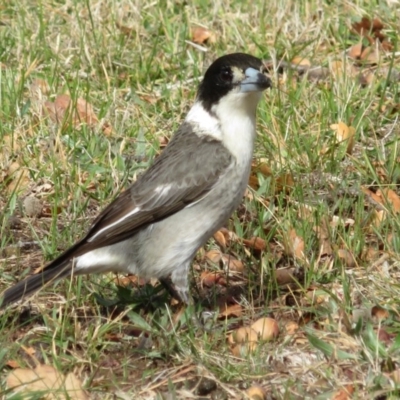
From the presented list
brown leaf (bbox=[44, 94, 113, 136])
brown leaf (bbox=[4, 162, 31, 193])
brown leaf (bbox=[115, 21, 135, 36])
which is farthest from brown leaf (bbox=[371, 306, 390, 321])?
brown leaf (bbox=[115, 21, 135, 36])

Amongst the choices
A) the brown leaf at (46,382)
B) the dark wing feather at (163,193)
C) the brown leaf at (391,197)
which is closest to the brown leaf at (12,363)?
Answer: the brown leaf at (46,382)

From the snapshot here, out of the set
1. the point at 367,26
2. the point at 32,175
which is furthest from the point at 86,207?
the point at 367,26

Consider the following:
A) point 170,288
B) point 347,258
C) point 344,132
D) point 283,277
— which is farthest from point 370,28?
point 170,288

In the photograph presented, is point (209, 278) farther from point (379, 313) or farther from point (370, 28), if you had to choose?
point (370, 28)

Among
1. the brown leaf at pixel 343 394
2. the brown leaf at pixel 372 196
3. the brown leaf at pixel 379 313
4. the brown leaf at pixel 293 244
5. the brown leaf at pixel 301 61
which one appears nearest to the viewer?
the brown leaf at pixel 343 394

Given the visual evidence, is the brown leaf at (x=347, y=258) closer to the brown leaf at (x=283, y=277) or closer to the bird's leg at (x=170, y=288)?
the brown leaf at (x=283, y=277)

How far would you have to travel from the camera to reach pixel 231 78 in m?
6.16

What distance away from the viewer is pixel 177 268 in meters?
6.02

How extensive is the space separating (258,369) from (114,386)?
0.66 m

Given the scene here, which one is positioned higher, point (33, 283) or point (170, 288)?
point (33, 283)

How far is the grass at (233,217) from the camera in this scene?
5238 mm

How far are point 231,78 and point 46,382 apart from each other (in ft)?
6.69

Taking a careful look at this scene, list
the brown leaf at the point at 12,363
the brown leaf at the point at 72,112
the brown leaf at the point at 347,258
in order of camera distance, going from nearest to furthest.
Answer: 1. the brown leaf at the point at 12,363
2. the brown leaf at the point at 347,258
3. the brown leaf at the point at 72,112

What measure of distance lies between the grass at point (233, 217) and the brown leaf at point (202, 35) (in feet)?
0.16
